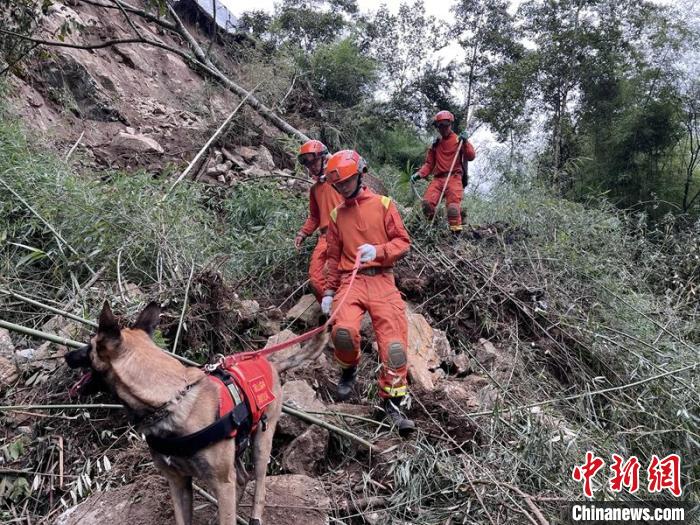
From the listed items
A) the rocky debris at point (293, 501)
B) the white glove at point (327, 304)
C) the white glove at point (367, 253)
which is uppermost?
the white glove at point (367, 253)

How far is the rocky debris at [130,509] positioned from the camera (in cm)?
240

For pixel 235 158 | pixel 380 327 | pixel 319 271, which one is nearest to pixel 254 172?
pixel 235 158

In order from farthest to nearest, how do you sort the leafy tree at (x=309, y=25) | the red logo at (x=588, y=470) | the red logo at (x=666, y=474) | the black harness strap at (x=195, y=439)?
the leafy tree at (x=309, y=25), the red logo at (x=666, y=474), the red logo at (x=588, y=470), the black harness strap at (x=195, y=439)

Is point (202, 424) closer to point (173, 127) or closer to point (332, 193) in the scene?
point (332, 193)

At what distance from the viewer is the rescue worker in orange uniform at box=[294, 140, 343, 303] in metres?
4.82

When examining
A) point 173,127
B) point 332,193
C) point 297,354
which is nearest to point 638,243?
point 332,193

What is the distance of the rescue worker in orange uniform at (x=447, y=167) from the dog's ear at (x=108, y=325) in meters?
5.20

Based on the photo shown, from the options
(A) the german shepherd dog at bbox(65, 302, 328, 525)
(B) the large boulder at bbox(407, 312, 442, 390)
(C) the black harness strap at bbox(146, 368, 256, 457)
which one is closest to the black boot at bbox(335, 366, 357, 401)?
(B) the large boulder at bbox(407, 312, 442, 390)

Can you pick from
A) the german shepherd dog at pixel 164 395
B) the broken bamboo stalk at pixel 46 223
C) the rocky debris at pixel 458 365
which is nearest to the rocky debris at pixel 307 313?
the rocky debris at pixel 458 365

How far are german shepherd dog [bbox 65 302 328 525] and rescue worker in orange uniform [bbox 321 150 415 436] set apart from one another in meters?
1.41

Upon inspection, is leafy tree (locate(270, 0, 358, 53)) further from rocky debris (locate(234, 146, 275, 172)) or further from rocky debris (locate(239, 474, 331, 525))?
rocky debris (locate(239, 474, 331, 525))

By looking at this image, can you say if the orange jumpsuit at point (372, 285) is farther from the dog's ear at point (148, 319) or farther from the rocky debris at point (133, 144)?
the rocky debris at point (133, 144)

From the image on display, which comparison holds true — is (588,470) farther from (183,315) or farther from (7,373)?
(7,373)

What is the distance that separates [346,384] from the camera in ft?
12.3
